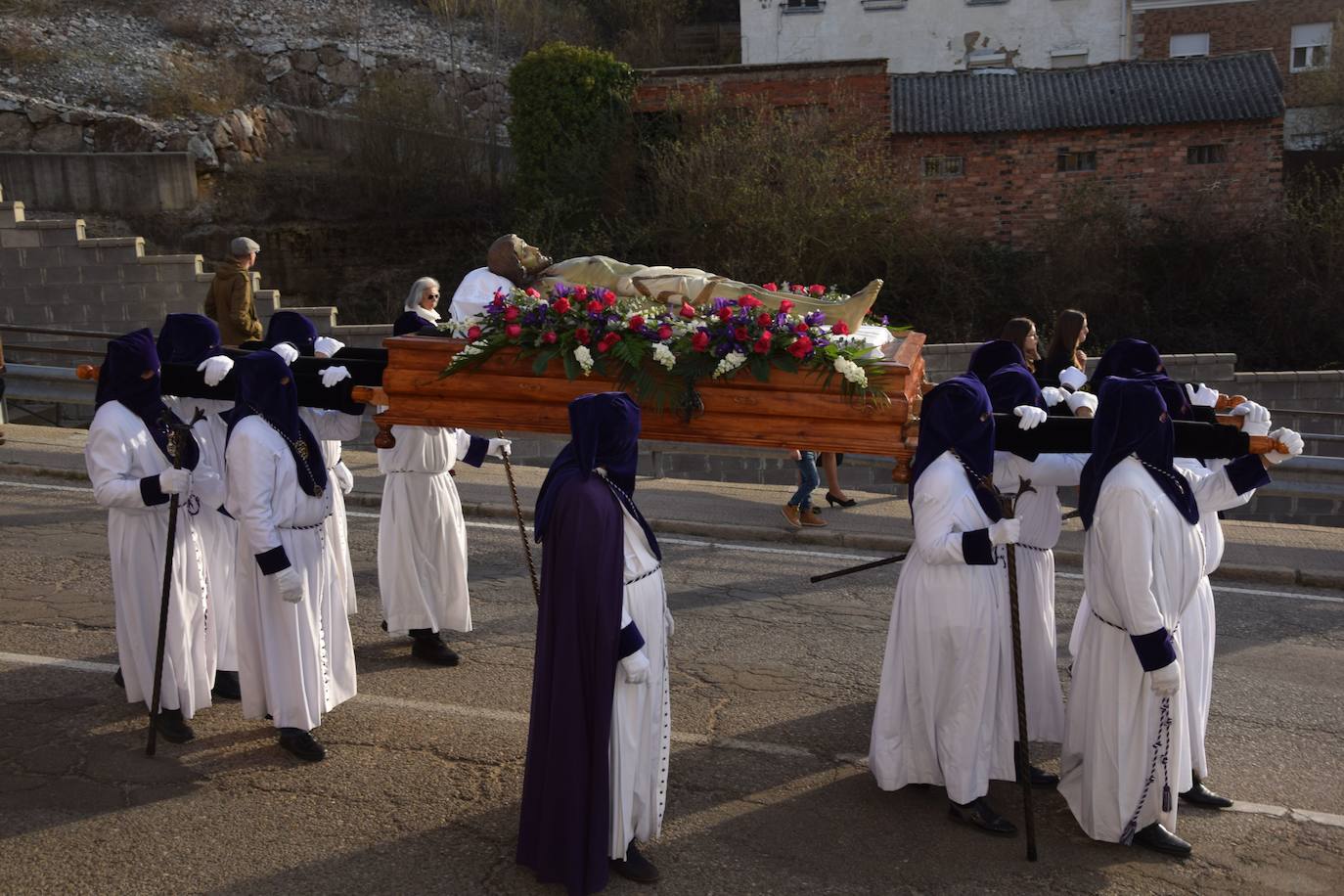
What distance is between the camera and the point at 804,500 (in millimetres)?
11289

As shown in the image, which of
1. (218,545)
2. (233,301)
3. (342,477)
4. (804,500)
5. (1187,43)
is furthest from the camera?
(1187,43)

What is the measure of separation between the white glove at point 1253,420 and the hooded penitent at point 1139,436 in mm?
439

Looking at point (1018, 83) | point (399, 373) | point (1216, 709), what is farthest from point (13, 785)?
point (1018, 83)

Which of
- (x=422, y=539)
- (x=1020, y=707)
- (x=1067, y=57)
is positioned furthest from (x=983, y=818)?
(x=1067, y=57)

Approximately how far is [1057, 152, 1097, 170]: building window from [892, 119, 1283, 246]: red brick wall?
3.9 inches

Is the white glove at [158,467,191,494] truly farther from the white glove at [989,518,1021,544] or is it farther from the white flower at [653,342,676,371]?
the white glove at [989,518,1021,544]

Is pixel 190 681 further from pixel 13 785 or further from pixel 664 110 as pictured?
pixel 664 110

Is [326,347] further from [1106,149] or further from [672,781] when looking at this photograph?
[1106,149]

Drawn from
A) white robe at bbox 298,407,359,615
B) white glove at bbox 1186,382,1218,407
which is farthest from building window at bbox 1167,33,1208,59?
white robe at bbox 298,407,359,615

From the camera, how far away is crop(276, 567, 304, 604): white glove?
6512 mm

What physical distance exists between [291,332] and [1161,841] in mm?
5533

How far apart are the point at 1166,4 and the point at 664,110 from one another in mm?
14306

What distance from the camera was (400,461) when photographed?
8.16 metres

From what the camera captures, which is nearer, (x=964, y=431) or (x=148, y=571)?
(x=964, y=431)
